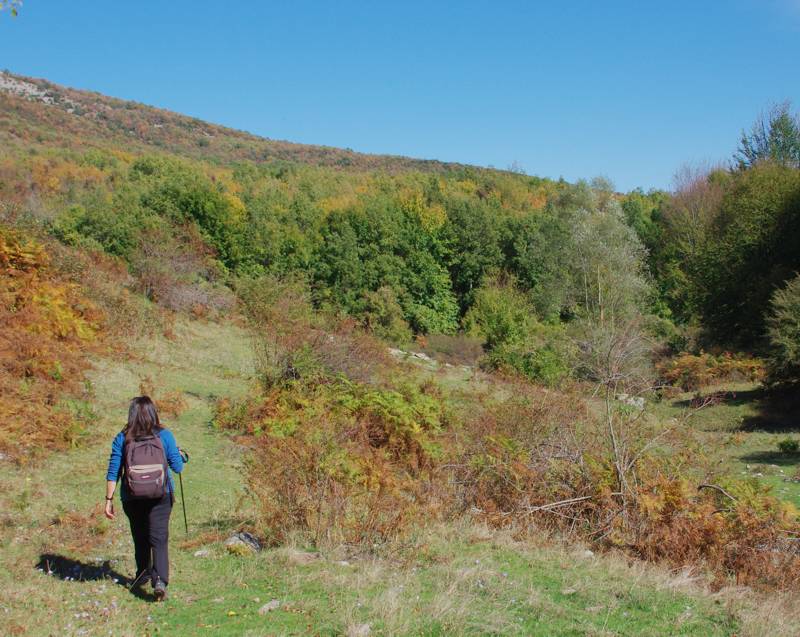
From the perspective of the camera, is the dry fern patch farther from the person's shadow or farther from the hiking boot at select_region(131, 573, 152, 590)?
the hiking boot at select_region(131, 573, 152, 590)

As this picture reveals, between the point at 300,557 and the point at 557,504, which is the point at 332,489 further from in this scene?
the point at 557,504

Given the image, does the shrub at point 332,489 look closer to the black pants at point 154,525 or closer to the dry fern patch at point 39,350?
the black pants at point 154,525

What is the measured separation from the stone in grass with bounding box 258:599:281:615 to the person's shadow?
99 centimetres

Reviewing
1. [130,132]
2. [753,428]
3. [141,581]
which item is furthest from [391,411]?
[130,132]

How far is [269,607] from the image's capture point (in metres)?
4.88

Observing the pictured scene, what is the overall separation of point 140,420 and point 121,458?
342 mm

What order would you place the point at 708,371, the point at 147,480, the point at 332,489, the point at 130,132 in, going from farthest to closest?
the point at 130,132 < the point at 708,371 < the point at 332,489 < the point at 147,480

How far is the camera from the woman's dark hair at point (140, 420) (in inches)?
202

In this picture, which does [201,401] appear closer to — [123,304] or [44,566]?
[123,304]

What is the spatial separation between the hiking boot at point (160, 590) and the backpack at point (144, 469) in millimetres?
671

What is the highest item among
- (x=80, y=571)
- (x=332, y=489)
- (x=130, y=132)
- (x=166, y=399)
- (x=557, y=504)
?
(x=130, y=132)

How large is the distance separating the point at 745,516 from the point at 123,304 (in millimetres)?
16110

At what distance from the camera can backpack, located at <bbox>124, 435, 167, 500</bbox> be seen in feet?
16.5

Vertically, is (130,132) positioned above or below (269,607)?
above
